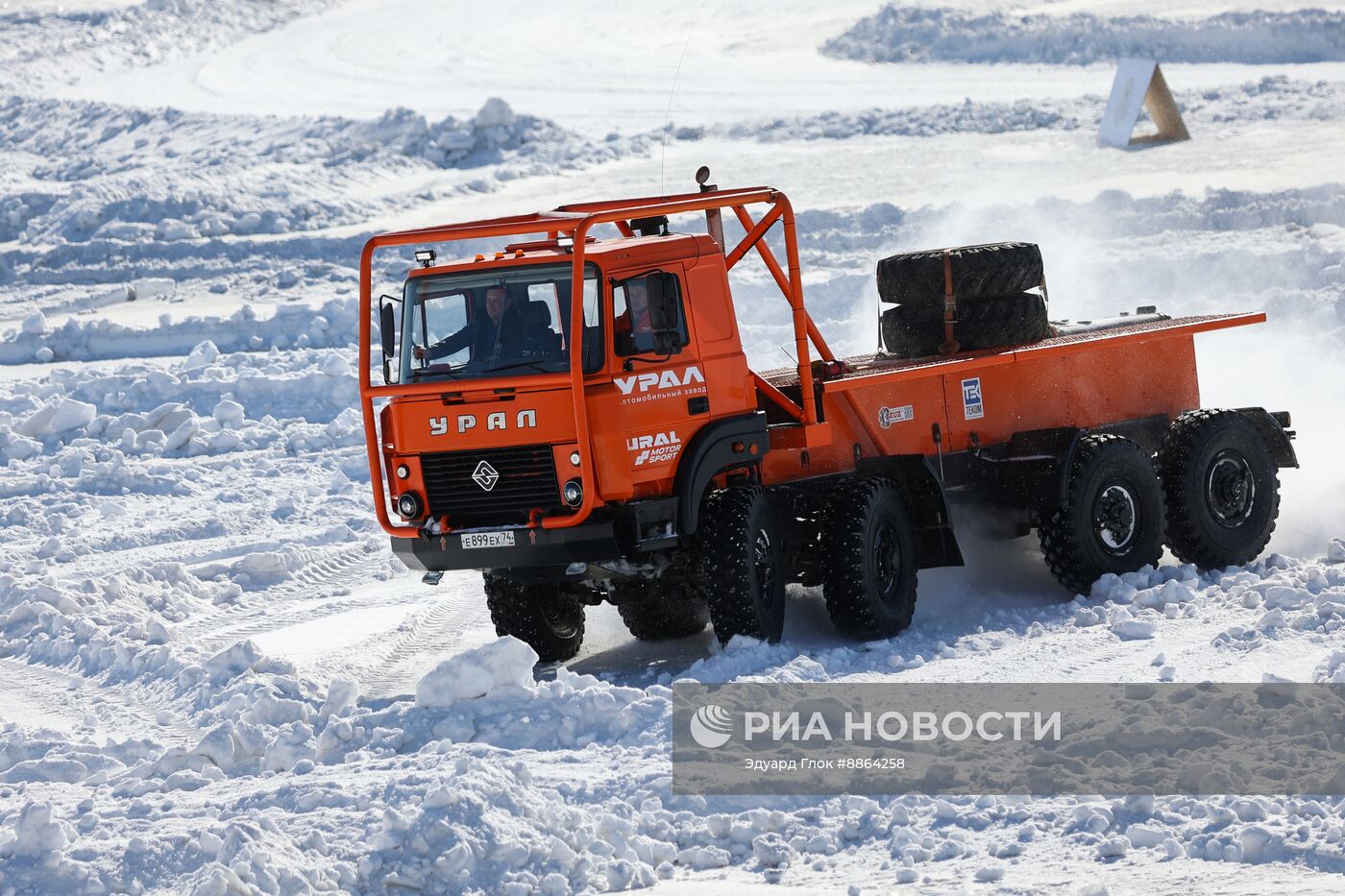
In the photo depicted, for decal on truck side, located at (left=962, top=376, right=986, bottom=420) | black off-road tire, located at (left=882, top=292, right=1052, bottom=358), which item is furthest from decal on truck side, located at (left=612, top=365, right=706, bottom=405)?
black off-road tire, located at (left=882, top=292, right=1052, bottom=358)

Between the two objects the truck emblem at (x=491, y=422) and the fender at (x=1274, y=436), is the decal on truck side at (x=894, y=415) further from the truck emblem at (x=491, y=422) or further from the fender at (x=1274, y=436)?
the fender at (x=1274, y=436)

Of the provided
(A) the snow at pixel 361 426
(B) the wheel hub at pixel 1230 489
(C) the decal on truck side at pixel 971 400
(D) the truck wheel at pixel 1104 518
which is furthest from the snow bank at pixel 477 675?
(B) the wheel hub at pixel 1230 489

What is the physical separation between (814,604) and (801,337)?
1.90 meters

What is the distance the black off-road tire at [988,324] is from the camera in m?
11.7

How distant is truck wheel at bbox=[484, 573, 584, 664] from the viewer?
1062cm

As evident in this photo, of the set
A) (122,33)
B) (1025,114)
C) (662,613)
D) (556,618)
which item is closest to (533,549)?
(556,618)

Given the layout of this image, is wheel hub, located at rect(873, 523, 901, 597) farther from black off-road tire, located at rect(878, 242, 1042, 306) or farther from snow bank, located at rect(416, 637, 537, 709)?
snow bank, located at rect(416, 637, 537, 709)

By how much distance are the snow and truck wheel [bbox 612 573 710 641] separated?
289mm

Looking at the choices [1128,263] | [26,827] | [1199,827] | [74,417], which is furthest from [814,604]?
[1128,263]

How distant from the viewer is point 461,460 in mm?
9453

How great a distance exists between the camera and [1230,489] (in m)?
12.1

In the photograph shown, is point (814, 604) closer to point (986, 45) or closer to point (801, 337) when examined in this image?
point (801, 337)

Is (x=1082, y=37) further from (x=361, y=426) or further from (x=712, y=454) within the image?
(x=712, y=454)

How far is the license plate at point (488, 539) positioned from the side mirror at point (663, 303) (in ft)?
4.46
